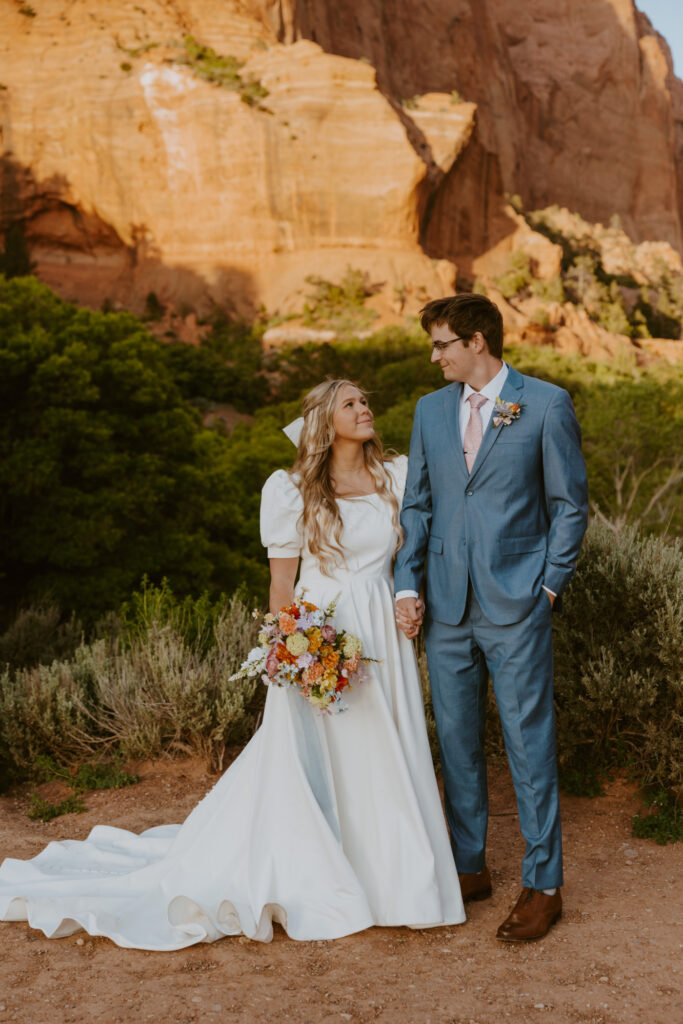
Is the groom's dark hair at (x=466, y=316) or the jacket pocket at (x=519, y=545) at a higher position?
the groom's dark hair at (x=466, y=316)

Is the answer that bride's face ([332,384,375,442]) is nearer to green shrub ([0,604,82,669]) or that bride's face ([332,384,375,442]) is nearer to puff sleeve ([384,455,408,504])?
puff sleeve ([384,455,408,504])

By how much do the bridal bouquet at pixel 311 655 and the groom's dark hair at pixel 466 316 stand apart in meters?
1.16

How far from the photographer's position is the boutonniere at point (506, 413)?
349 cm

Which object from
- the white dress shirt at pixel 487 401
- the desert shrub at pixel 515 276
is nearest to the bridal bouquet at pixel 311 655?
the white dress shirt at pixel 487 401

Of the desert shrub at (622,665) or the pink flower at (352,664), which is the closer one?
the pink flower at (352,664)

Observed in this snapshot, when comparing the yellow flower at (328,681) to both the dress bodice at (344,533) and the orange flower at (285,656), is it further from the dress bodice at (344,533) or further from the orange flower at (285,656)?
the dress bodice at (344,533)

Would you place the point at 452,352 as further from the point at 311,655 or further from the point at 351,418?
the point at 311,655

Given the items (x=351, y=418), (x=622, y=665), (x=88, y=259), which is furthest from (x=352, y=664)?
(x=88, y=259)

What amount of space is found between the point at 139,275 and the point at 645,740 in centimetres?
3763

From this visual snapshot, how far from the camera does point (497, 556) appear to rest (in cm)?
346

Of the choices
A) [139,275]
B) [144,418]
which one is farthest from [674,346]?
[144,418]

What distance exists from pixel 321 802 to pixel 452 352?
1803mm

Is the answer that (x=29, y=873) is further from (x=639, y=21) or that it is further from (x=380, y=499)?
(x=639, y=21)

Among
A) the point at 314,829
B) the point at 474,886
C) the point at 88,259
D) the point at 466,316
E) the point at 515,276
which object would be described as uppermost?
the point at 88,259
